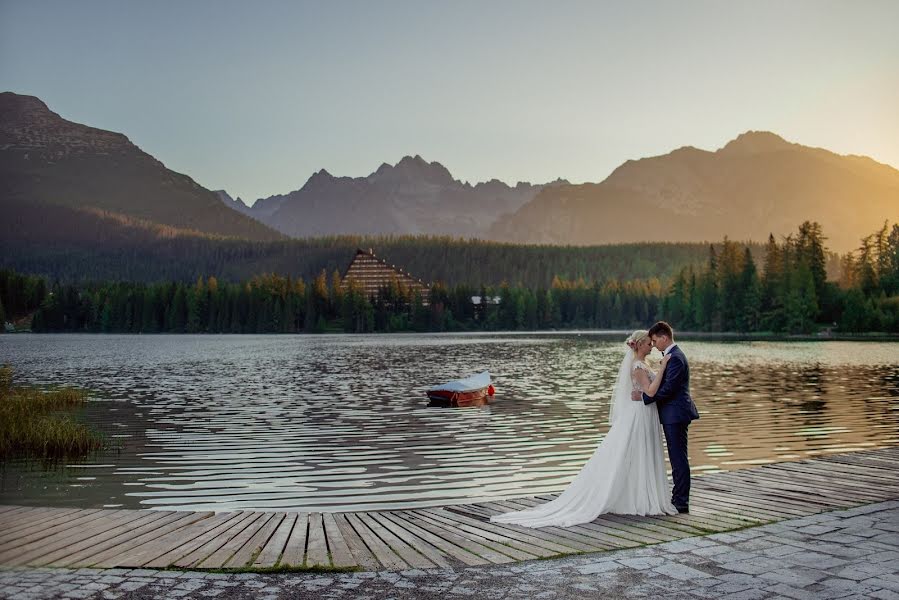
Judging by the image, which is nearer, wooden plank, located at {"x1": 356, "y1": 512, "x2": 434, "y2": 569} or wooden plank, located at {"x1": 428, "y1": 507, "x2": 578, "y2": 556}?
wooden plank, located at {"x1": 356, "y1": 512, "x2": 434, "y2": 569}

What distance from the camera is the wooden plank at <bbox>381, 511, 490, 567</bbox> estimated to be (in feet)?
31.5

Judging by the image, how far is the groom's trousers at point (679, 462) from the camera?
12211 millimetres

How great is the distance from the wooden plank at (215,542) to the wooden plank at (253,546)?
0.97ft

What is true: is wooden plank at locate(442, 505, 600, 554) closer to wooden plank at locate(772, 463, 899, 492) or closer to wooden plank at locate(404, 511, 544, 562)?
wooden plank at locate(404, 511, 544, 562)

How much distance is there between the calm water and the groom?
632cm

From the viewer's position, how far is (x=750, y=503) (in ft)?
42.1

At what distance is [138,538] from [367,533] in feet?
10.4

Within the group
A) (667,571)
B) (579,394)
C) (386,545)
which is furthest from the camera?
(579,394)

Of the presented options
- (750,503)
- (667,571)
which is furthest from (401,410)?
(667,571)

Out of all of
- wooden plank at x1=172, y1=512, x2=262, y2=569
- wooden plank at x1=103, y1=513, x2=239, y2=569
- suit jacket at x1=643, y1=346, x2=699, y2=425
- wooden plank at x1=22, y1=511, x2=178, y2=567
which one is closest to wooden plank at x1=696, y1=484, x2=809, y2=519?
suit jacket at x1=643, y1=346, x2=699, y2=425

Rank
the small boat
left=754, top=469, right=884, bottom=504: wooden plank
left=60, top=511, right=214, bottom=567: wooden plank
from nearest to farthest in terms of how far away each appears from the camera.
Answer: left=60, top=511, right=214, bottom=567: wooden plank
left=754, top=469, right=884, bottom=504: wooden plank
the small boat

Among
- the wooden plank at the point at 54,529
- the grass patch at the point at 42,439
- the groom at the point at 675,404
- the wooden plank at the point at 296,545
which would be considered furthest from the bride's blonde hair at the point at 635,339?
the grass patch at the point at 42,439

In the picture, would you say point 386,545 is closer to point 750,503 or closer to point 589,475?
point 589,475

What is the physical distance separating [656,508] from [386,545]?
4.31 metres
